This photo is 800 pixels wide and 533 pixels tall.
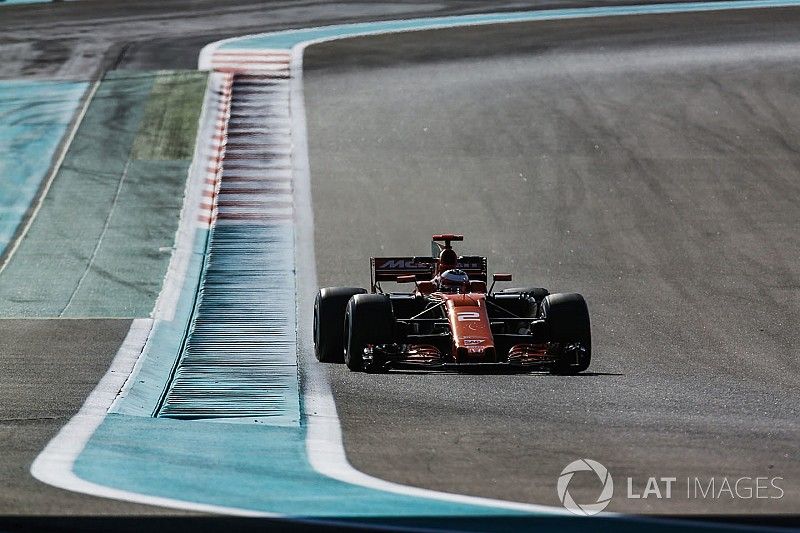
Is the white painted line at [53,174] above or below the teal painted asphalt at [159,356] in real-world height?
above

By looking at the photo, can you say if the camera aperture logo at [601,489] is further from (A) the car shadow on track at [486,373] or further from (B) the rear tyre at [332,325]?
(B) the rear tyre at [332,325]

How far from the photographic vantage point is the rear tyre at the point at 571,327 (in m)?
12.9

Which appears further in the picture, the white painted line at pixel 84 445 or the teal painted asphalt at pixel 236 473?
the white painted line at pixel 84 445

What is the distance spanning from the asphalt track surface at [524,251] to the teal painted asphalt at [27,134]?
129 centimetres

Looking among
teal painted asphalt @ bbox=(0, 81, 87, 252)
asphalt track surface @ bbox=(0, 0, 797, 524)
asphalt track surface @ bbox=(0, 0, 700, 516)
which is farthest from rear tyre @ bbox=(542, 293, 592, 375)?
teal painted asphalt @ bbox=(0, 81, 87, 252)

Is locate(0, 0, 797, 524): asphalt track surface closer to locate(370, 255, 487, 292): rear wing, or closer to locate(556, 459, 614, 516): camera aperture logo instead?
locate(556, 459, 614, 516): camera aperture logo

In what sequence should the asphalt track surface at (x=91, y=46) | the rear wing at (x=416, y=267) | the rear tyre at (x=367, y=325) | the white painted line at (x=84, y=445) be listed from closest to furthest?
1. the white painted line at (x=84, y=445)
2. the asphalt track surface at (x=91, y=46)
3. the rear tyre at (x=367, y=325)
4. the rear wing at (x=416, y=267)

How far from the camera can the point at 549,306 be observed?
13.1 metres

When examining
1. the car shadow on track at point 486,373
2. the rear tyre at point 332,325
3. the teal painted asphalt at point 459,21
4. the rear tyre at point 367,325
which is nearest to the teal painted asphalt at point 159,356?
the rear tyre at point 332,325

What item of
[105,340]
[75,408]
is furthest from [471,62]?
[75,408]

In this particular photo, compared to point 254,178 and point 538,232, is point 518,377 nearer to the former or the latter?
point 538,232

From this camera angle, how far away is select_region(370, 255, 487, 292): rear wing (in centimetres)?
1454

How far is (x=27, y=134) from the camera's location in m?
26.0

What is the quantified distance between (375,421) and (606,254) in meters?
9.65
